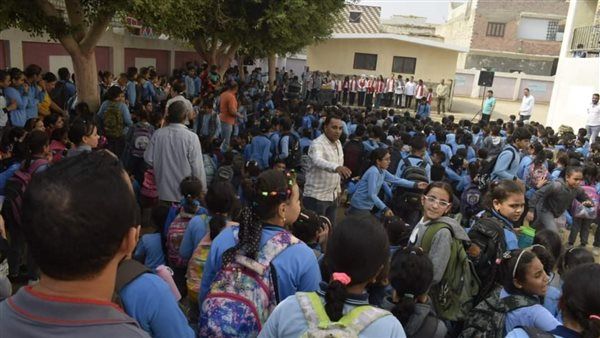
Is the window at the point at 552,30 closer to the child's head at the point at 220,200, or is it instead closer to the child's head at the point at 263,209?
the child's head at the point at 220,200

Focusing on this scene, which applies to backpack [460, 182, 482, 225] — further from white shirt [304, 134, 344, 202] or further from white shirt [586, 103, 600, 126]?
white shirt [586, 103, 600, 126]

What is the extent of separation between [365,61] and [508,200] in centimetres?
2198

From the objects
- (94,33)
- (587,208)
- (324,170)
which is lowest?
(587,208)

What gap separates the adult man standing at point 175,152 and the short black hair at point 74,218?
3253mm

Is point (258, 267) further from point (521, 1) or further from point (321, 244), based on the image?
point (521, 1)

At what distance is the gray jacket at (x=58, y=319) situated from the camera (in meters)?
1.06

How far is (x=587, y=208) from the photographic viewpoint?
6.02 m

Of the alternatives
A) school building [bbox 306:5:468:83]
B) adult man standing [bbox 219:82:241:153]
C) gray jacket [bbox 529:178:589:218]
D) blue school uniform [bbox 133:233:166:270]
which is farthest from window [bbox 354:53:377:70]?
blue school uniform [bbox 133:233:166:270]

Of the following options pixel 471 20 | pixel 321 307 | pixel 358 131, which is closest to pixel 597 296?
pixel 321 307

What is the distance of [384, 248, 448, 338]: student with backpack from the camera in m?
2.30

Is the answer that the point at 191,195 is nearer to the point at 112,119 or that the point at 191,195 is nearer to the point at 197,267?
the point at 197,267

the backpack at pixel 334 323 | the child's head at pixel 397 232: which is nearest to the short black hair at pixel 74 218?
the backpack at pixel 334 323

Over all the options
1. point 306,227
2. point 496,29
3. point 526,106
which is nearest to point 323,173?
point 306,227

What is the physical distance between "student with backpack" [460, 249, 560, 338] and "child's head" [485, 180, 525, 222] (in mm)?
768
